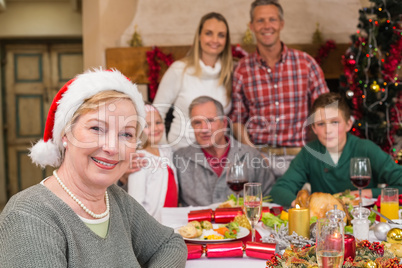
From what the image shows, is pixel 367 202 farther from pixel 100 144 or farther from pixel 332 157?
Answer: pixel 100 144

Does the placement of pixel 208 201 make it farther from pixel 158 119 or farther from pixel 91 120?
pixel 91 120

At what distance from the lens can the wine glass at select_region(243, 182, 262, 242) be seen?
171 cm

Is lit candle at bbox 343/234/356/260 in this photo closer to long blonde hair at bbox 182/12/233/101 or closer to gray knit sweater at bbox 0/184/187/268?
gray knit sweater at bbox 0/184/187/268

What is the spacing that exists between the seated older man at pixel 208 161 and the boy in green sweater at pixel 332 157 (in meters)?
0.29

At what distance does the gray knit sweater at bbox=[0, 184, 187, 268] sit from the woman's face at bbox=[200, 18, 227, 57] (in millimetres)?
2133

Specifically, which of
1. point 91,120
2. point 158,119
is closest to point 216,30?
point 158,119

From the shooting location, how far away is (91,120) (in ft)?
4.25

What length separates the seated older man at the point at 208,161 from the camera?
2855mm

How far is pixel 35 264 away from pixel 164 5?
400 cm

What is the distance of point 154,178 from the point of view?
2.73 metres

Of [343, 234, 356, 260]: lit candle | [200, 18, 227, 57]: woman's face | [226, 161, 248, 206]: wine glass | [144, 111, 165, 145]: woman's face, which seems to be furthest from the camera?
[200, 18, 227, 57]: woman's face

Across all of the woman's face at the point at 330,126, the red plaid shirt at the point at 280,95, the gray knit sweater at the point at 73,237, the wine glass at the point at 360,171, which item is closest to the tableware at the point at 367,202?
the wine glass at the point at 360,171

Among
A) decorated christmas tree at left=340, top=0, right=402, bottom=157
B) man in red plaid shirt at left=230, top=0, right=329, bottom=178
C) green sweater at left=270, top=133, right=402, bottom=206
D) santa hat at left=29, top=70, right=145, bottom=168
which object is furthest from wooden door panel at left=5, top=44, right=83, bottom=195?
santa hat at left=29, top=70, right=145, bottom=168

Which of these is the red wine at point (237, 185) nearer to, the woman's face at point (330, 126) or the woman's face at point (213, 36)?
the woman's face at point (330, 126)
